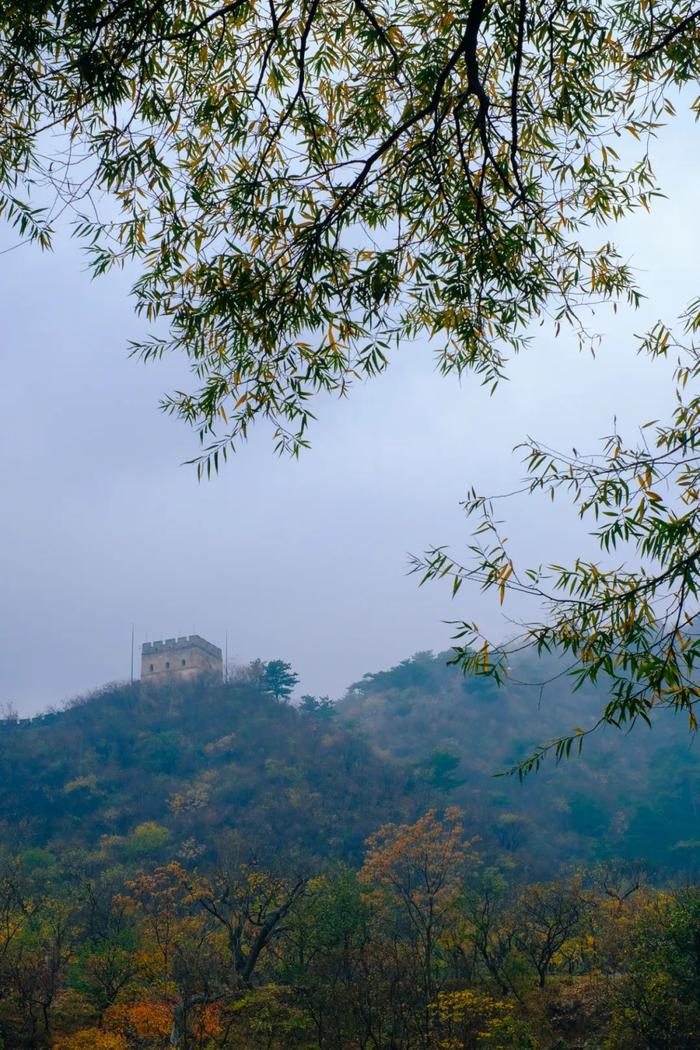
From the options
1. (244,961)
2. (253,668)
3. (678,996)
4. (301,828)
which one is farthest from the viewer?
(253,668)

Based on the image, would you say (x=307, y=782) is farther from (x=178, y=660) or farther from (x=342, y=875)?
(x=342, y=875)

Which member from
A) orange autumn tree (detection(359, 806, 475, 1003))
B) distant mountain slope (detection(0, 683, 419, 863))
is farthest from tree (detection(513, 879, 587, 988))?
distant mountain slope (detection(0, 683, 419, 863))

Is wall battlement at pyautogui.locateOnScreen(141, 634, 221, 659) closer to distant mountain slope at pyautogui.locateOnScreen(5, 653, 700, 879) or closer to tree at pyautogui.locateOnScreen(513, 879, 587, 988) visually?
distant mountain slope at pyautogui.locateOnScreen(5, 653, 700, 879)

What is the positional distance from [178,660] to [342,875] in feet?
150

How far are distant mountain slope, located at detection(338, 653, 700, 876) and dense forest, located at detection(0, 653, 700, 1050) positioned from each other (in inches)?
7.4

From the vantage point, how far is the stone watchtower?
6194 centimetres

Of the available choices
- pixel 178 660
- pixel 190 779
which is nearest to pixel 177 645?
pixel 178 660

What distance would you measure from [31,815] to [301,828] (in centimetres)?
1260

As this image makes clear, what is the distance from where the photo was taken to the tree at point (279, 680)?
60219 mm

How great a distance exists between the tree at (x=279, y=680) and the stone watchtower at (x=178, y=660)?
11.1 ft

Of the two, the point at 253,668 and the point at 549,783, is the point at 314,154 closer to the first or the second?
the point at 549,783

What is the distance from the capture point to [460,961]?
611 inches

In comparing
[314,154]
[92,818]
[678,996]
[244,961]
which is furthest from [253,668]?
[314,154]

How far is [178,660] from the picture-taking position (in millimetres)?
62625
